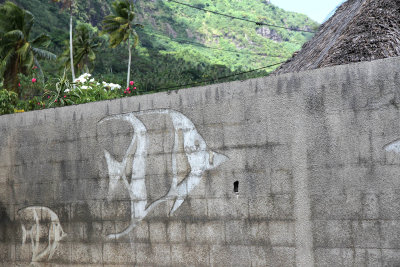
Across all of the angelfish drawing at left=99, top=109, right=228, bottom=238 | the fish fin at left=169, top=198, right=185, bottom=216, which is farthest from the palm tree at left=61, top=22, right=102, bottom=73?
the fish fin at left=169, top=198, right=185, bottom=216

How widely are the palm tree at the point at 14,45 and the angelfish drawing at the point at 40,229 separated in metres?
13.9

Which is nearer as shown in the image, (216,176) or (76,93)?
(216,176)

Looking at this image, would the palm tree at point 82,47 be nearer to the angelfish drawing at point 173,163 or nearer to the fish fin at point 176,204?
the angelfish drawing at point 173,163

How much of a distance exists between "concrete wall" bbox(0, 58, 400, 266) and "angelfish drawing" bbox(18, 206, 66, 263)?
2cm

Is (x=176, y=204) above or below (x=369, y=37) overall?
below

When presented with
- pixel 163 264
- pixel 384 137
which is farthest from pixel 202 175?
pixel 384 137

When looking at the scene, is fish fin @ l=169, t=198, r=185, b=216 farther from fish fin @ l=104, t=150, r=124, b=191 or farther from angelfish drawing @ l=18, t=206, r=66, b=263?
angelfish drawing @ l=18, t=206, r=66, b=263

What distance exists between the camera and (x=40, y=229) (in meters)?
6.24

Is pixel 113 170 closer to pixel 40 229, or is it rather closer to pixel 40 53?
pixel 40 229

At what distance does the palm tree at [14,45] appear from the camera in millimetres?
19531

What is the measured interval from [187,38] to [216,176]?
70160mm

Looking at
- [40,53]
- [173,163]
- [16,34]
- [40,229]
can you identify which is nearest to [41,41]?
[40,53]

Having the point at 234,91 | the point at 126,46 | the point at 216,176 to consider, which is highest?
the point at 126,46

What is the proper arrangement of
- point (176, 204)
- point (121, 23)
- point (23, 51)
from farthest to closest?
point (121, 23) → point (23, 51) → point (176, 204)
